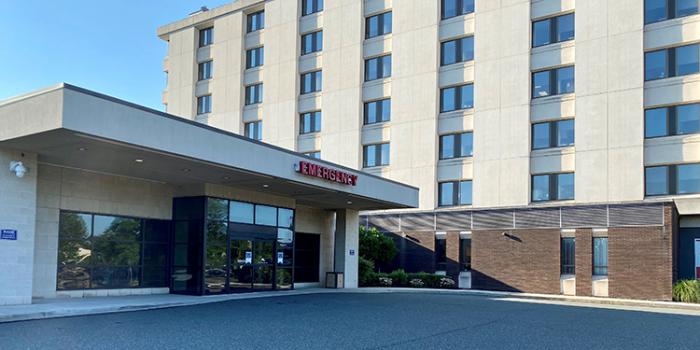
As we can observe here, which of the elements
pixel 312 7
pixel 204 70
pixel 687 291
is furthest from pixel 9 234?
pixel 204 70

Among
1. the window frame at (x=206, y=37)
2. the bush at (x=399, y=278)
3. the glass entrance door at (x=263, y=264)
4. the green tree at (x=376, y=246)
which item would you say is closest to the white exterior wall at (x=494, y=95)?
the green tree at (x=376, y=246)

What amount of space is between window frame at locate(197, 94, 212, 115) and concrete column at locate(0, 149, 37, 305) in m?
30.7

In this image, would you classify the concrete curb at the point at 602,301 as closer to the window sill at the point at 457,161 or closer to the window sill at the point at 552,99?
the window sill at the point at 457,161

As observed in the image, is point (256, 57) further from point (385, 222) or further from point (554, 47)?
point (554, 47)

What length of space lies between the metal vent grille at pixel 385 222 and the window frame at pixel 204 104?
16.4m

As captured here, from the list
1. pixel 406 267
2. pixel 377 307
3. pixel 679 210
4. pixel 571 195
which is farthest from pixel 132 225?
pixel 679 210

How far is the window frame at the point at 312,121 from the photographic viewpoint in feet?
137

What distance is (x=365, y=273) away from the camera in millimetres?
32906

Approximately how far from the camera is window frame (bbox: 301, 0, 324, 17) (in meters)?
42.5

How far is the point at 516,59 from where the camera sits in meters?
34.2

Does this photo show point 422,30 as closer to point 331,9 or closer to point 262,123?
→ point 331,9

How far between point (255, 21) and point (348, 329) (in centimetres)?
3519

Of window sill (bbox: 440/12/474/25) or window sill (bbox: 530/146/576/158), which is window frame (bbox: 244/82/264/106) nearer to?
window sill (bbox: 440/12/474/25)

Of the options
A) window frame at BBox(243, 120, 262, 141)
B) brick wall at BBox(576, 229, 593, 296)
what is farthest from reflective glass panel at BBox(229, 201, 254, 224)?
window frame at BBox(243, 120, 262, 141)
